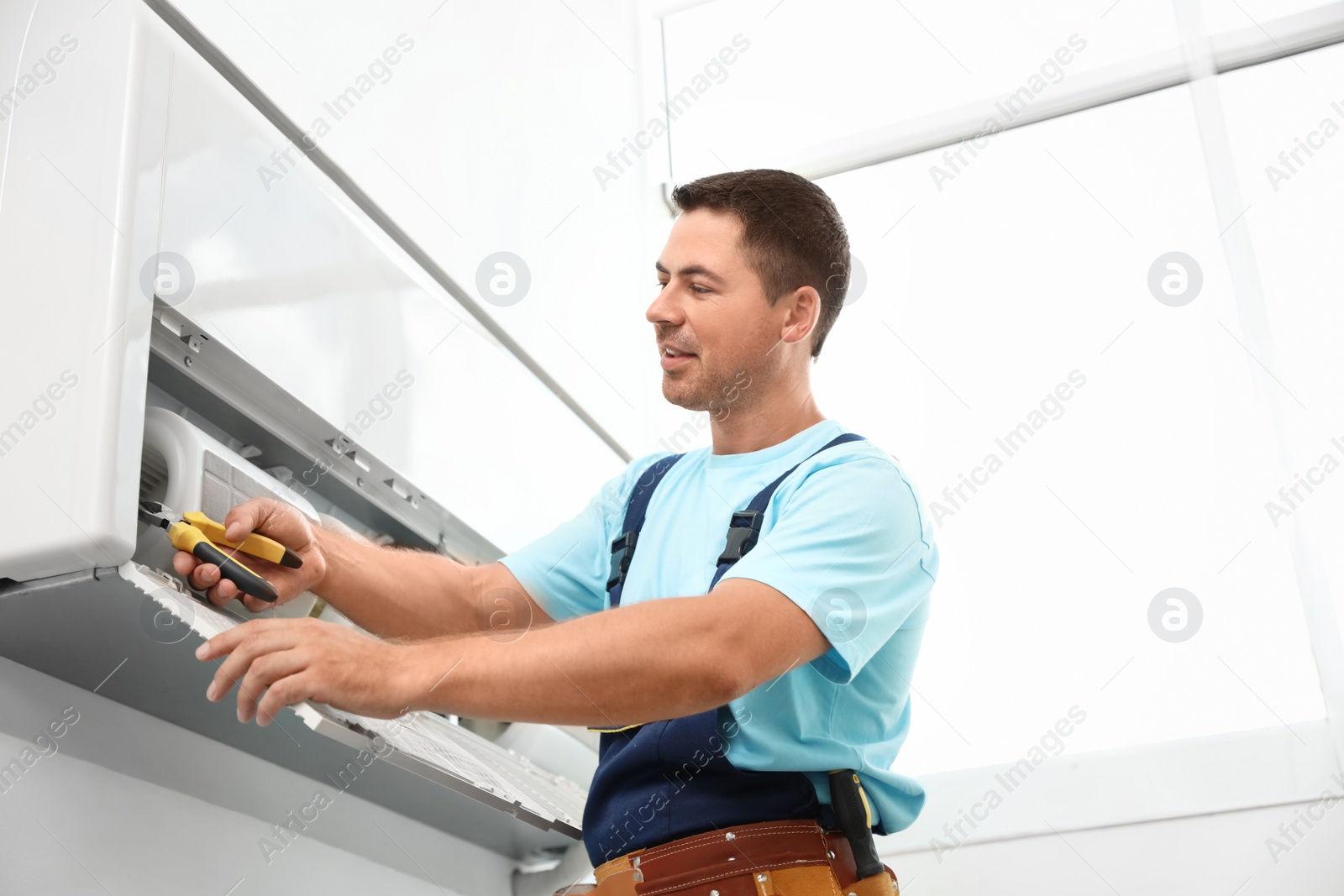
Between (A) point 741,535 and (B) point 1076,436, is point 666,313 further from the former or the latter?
(B) point 1076,436

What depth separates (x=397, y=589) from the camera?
1.23 m

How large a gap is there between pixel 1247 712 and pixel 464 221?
1.72 m

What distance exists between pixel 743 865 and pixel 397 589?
1.58ft

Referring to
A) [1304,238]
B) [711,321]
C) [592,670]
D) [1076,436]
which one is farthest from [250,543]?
[1304,238]

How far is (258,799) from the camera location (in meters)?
1.29

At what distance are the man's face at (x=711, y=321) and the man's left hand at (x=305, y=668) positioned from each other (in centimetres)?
58

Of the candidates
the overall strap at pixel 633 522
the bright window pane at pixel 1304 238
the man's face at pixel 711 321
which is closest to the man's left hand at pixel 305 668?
the overall strap at pixel 633 522

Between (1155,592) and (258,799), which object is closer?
(258,799)

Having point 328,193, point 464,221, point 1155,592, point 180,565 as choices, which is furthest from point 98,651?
point 1155,592

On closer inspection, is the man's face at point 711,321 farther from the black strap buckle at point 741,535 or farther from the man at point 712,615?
the black strap buckle at point 741,535

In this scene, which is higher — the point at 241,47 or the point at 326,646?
the point at 241,47

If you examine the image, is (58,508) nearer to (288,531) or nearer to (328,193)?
(288,531)

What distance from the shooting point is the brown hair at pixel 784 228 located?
1.44m

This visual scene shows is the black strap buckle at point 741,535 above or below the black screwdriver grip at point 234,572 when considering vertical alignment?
above
